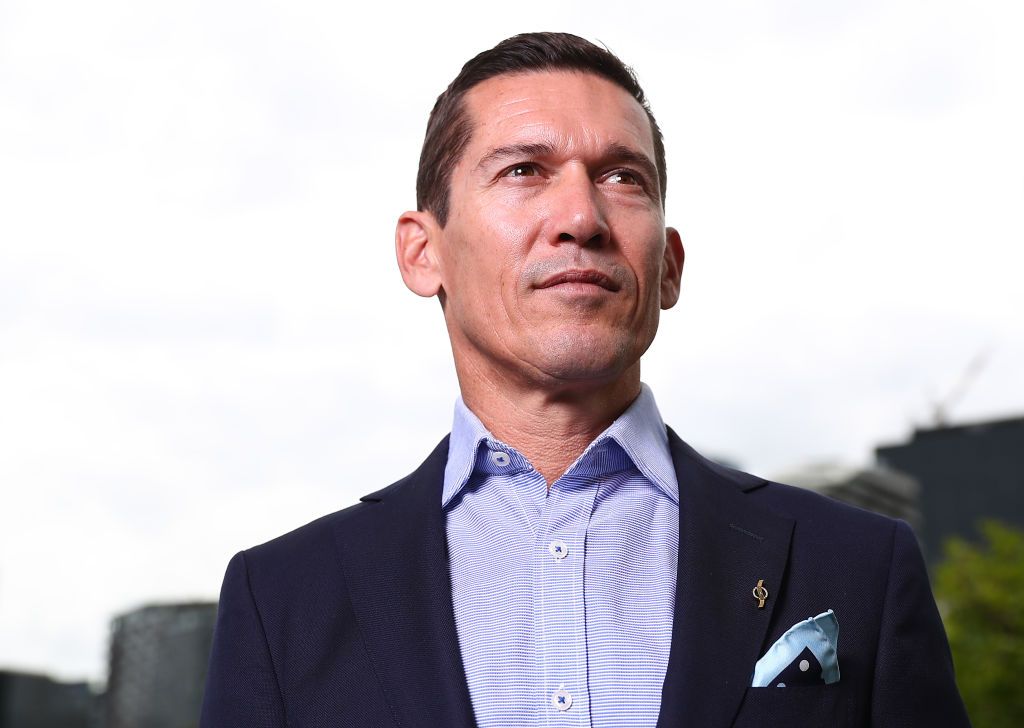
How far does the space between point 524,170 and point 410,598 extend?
1213 millimetres

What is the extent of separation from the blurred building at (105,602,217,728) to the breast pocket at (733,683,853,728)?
13.1 meters

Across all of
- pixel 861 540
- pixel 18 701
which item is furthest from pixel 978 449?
pixel 861 540

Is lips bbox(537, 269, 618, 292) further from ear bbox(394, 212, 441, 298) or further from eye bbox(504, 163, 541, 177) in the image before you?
ear bbox(394, 212, 441, 298)

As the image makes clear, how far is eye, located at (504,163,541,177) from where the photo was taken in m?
3.64

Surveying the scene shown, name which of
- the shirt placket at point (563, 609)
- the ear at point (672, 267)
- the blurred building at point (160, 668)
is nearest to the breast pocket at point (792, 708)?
the shirt placket at point (563, 609)

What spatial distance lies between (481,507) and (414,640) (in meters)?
0.47

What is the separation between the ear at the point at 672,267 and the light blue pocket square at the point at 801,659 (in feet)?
3.63

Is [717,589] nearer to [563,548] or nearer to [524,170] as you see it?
[563,548]

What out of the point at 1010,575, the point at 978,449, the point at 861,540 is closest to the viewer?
the point at 861,540

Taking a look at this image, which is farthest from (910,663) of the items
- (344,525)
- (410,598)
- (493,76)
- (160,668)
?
(160,668)

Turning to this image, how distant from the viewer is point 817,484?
25.4 m

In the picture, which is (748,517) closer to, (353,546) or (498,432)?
(498,432)

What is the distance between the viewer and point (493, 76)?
3910mm

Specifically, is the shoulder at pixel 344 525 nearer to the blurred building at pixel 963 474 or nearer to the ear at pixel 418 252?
the ear at pixel 418 252
